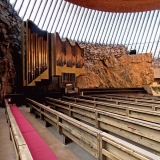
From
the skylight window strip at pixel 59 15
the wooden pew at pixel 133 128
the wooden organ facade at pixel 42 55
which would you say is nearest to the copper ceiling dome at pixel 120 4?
the skylight window strip at pixel 59 15

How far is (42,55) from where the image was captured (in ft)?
21.1

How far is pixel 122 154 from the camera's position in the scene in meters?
1.28

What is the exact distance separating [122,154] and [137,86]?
10.7 metres

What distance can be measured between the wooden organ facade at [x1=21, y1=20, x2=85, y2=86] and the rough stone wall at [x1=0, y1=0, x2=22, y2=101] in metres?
1.14

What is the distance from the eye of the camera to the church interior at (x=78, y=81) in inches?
76.7

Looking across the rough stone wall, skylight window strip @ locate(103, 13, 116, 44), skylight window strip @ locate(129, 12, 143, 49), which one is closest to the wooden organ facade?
the rough stone wall

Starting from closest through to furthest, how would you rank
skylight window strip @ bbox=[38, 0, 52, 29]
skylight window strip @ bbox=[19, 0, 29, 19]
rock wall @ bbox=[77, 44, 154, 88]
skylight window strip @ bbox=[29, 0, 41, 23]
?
skylight window strip @ bbox=[19, 0, 29, 19], skylight window strip @ bbox=[29, 0, 41, 23], skylight window strip @ bbox=[38, 0, 52, 29], rock wall @ bbox=[77, 44, 154, 88]

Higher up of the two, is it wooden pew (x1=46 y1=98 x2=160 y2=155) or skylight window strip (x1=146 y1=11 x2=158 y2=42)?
skylight window strip (x1=146 y1=11 x2=158 y2=42)

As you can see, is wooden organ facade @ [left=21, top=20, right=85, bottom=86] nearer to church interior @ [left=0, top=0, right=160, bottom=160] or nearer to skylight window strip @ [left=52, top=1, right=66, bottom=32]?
church interior @ [left=0, top=0, right=160, bottom=160]

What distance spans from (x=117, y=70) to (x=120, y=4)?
465cm

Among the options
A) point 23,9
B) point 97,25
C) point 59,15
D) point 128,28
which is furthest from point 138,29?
point 23,9

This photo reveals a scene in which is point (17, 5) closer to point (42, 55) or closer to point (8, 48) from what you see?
point (8, 48)

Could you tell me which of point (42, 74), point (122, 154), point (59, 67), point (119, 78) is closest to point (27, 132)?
point (122, 154)

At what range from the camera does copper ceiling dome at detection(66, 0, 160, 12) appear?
376 inches
